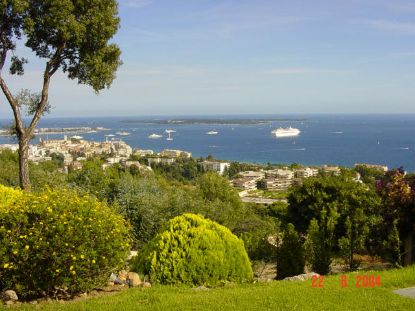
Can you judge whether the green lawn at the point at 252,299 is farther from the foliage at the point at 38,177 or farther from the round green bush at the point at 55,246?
the foliage at the point at 38,177

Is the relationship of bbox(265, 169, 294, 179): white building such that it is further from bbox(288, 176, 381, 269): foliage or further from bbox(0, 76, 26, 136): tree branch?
bbox(0, 76, 26, 136): tree branch

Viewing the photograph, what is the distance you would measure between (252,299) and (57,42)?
623cm

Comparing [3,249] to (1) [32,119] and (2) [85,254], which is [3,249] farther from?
(1) [32,119]

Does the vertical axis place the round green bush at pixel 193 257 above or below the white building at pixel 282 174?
above

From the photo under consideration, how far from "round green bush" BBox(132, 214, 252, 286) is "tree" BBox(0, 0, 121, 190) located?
389 cm

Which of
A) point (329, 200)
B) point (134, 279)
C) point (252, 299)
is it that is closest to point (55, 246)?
point (134, 279)

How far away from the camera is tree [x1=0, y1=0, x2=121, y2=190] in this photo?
24.8 feet

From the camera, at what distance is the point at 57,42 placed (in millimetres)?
8219

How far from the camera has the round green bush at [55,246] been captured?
4.22 metres

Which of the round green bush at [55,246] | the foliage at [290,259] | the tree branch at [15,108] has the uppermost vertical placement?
the tree branch at [15,108]

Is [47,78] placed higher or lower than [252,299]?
higher

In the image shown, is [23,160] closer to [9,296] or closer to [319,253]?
[9,296]

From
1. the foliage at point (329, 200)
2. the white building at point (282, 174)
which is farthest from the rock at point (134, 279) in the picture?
the white building at point (282, 174)

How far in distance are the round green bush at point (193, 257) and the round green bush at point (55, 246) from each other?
1.93 feet
